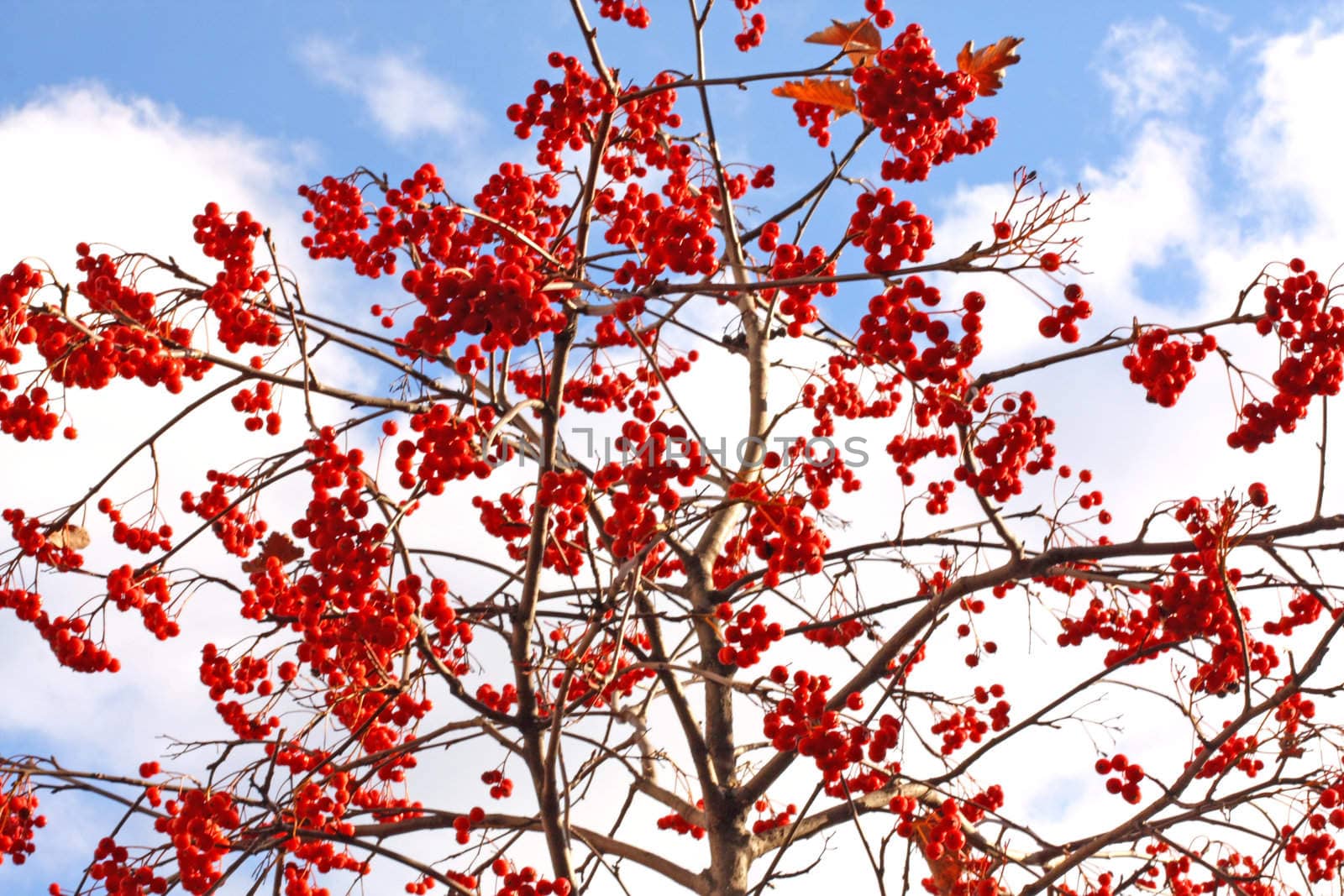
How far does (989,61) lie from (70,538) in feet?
17.3

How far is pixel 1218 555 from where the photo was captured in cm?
405

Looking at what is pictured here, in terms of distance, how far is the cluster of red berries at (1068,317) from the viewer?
499 centimetres

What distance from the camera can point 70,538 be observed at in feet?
18.5

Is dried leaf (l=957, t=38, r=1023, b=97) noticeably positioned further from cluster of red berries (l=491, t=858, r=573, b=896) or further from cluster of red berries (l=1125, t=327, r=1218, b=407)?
cluster of red berries (l=491, t=858, r=573, b=896)

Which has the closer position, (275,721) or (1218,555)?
(1218,555)

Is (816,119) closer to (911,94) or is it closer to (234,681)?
(911,94)

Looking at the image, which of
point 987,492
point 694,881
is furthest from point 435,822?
point 987,492

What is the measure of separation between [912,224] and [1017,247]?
0.66 m

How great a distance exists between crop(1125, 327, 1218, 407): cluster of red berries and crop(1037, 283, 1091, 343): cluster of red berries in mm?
339

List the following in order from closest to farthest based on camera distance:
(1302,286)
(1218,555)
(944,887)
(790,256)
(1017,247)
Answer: (1017,247)
(1218,555)
(1302,286)
(790,256)
(944,887)

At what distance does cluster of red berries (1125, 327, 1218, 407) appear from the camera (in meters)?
5.11

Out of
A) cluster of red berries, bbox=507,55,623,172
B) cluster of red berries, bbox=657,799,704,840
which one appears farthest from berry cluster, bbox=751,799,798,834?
cluster of red berries, bbox=507,55,623,172

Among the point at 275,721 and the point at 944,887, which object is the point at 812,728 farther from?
the point at 275,721

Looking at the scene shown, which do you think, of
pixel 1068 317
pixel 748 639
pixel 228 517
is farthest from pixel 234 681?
pixel 1068 317
